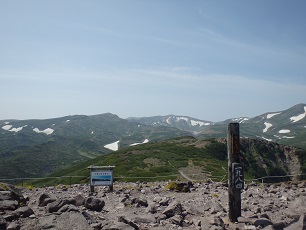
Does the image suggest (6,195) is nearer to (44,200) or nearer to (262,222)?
(44,200)

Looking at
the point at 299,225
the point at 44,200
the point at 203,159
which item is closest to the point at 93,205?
the point at 44,200

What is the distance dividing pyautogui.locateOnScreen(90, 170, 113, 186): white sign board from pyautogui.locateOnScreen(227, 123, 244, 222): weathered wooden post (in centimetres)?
1288

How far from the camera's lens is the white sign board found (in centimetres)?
2398

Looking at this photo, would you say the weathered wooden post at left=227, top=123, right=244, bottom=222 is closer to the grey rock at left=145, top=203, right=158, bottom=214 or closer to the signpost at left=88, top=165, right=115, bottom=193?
the grey rock at left=145, top=203, right=158, bottom=214

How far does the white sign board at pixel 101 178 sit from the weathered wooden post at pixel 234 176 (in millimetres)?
12878

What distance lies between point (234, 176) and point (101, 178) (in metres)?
13.8

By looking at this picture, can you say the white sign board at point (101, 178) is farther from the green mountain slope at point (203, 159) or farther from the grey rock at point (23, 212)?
the green mountain slope at point (203, 159)

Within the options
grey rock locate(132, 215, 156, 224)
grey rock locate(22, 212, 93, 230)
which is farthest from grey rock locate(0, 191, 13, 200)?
grey rock locate(132, 215, 156, 224)

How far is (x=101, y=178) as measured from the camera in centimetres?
2425

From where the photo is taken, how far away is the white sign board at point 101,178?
24.0m

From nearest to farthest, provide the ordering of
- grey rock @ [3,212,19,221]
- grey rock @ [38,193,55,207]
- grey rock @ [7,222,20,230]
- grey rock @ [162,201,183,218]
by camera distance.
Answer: grey rock @ [7,222,20,230]
grey rock @ [3,212,19,221]
grey rock @ [162,201,183,218]
grey rock @ [38,193,55,207]

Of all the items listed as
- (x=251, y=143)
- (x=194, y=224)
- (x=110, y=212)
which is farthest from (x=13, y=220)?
(x=251, y=143)

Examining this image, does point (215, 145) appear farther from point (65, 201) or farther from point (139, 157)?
point (65, 201)

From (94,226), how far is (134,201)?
5.25m
